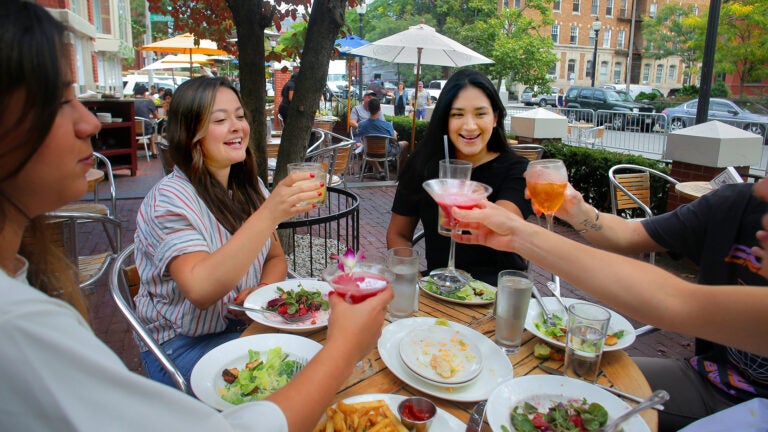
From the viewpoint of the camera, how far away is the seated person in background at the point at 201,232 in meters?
1.85

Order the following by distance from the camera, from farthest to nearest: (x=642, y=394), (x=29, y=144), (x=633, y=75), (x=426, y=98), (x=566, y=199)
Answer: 1. (x=633, y=75)
2. (x=426, y=98)
3. (x=566, y=199)
4. (x=642, y=394)
5. (x=29, y=144)

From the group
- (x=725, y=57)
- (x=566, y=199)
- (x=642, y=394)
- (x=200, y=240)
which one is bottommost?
(x=642, y=394)

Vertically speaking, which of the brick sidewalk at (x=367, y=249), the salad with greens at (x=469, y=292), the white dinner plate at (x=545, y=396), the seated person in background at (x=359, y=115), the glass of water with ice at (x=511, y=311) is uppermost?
the seated person in background at (x=359, y=115)

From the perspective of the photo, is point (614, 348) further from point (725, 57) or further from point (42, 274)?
point (725, 57)

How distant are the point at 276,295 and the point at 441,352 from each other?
0.79 m

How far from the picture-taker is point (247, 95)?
4594 mm

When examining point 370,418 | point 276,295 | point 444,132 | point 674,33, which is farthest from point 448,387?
point 674,33

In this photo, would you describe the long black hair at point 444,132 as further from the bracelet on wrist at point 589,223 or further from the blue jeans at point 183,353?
the blue jeans at point 183,353

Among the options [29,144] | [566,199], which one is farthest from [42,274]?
[566,199]

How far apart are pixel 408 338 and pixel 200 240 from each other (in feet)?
3.00

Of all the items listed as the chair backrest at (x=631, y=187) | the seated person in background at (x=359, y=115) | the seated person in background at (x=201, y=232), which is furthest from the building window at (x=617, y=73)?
the seated person in background at (x=201, y=232)

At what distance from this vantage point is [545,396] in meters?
1.40

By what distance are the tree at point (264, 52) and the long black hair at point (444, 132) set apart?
183cm

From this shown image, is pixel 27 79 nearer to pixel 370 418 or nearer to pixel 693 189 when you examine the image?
pixel 370 418
